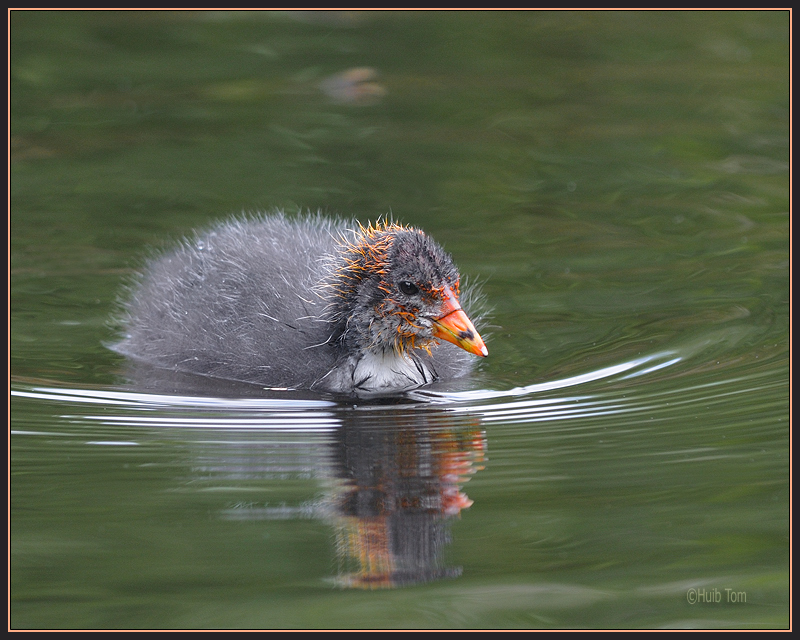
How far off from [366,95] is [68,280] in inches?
183

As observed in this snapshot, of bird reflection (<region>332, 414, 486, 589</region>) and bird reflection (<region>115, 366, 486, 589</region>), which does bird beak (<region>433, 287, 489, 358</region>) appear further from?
bird reflection (<region>332, 414, 486, 589</region>)

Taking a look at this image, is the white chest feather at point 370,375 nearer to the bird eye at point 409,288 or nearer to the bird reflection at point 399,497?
the bird eye at point 409,288

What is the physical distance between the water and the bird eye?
0.65 metres

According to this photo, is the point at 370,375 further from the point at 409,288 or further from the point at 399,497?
the point at 399,497

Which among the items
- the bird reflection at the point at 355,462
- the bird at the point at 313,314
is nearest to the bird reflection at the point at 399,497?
the bird reflection at the point at 355,462

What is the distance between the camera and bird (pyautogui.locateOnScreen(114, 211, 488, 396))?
740 cm

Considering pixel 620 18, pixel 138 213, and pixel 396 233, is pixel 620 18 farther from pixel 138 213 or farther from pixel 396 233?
pixel 396 233

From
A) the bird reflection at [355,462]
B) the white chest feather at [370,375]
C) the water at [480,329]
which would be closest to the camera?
the water at [480,329]

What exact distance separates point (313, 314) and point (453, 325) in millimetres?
969

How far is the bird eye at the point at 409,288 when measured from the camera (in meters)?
7.37

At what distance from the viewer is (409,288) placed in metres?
7.39

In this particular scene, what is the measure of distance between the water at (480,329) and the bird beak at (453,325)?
1.14 ft

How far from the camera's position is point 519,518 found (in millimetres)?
A: 5434

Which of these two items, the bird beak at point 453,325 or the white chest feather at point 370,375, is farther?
the white chest feather at point 370,375
